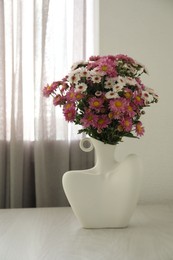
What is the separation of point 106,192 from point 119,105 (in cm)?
27

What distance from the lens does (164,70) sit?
70.6 inches

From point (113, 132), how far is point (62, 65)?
69cm

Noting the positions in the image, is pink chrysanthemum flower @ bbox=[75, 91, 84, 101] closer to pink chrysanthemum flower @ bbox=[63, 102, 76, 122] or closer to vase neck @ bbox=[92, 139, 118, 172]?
pink chrysanthemum flower @ bbox=[63, 102, 76, 122]

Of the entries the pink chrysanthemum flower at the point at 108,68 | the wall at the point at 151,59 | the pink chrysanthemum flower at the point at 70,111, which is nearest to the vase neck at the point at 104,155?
the pink chrysanthemum flower at the point at 70,111

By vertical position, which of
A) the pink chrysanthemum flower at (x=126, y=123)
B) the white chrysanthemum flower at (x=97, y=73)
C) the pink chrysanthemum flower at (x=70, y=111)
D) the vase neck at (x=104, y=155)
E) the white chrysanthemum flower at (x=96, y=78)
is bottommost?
the vase neck at (x=104, y=155)

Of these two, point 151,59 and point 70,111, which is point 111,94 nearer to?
point 70,111

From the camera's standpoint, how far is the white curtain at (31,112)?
1.76 meters

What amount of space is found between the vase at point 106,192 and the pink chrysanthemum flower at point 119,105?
0.15 meters

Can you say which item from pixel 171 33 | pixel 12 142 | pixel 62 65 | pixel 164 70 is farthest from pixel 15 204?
pixel 171 33

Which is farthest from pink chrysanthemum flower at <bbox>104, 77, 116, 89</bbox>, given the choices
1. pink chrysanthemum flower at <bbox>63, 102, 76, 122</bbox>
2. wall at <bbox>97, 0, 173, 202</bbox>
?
wall at <bbox>97, 0, 173, 202</bbox>

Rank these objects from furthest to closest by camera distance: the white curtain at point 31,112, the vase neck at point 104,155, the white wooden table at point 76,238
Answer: the white curtain at point 31,112 → the vase neck at point 104,155 → the white wooden table at point 76,238

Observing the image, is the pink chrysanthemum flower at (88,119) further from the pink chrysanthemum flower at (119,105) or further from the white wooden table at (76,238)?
the white wooden table at (76,238)

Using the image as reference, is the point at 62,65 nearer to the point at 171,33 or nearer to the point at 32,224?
the point at 171,33

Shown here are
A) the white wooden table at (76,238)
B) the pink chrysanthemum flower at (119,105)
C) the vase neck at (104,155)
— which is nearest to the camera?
the white wooden table at (76,238)
